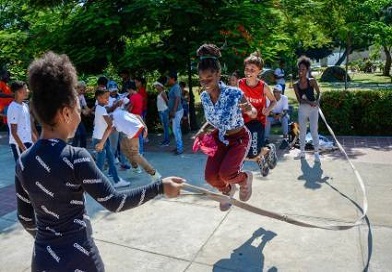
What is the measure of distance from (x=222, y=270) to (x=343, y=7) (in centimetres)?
1158

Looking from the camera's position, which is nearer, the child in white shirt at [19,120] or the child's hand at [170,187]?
the child's hand at [170,187]

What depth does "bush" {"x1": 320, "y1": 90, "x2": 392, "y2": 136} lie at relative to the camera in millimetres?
10188

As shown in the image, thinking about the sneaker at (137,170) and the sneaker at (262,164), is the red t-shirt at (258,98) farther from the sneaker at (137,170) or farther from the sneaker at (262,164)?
the sneaker at (137,170)

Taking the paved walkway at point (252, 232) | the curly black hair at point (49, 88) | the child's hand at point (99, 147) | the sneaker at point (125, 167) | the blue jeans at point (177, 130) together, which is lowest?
the sneaker at point (125, 167)

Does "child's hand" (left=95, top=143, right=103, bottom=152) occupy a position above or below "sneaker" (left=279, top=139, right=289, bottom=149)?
above

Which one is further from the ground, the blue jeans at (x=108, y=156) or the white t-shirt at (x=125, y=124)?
the white t-shirt at (x=125, y=124)

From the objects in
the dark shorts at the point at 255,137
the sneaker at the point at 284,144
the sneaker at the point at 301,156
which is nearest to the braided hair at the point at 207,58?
the dark shorts at the point at 255,137

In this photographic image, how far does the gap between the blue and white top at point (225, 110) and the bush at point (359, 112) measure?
21.7ft

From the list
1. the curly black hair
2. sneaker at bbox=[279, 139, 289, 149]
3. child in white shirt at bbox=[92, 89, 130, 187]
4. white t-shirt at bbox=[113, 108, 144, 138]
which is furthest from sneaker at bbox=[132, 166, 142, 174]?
the curly black hair

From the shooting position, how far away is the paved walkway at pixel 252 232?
4125mm

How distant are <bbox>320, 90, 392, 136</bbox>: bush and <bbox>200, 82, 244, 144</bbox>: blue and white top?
21.7 ft

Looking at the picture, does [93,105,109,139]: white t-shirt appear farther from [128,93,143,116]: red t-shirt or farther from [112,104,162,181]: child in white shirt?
[128,93,143,116]: red t-shirt

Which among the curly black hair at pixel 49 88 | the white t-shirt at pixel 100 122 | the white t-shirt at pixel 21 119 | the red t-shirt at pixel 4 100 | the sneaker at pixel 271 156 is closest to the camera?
the curly black hair at pixel 49 88

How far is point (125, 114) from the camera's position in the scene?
6.92 metres
